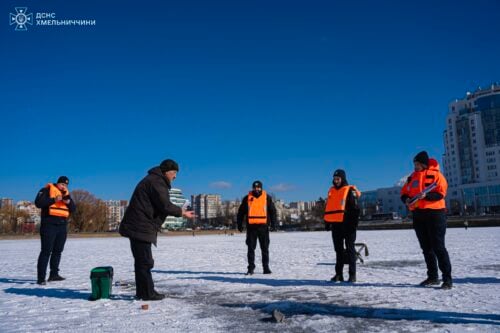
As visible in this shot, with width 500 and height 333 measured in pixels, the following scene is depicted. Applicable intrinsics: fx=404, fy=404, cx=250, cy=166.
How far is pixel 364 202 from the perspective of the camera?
14388 centimetres

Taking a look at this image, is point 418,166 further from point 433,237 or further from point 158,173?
point 158,173

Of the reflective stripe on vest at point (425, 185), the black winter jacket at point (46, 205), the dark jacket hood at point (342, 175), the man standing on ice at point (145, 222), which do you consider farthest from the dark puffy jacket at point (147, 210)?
the reflective stripe on vest at point (425, 185)

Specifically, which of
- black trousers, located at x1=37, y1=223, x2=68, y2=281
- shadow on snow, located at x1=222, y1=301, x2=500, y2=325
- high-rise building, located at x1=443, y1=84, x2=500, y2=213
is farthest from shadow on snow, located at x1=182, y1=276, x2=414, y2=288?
high-rise building, located at x1=443, y1=84, x2=500, y2=213

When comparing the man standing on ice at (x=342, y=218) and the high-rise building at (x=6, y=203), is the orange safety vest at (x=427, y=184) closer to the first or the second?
the man standing on ice at (x=342, y=218)

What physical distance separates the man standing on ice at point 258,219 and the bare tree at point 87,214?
7539 centimetres

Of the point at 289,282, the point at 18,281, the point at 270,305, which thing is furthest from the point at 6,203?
the point at 270,305

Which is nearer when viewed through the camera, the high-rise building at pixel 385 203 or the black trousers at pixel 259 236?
the black trousers at pixel 259 236

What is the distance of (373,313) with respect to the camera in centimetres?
498

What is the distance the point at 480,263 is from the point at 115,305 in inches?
328

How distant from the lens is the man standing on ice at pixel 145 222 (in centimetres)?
630

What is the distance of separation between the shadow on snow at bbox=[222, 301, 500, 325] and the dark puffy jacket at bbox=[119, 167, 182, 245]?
66.3 inches

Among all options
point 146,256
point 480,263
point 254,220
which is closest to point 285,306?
point 146,256

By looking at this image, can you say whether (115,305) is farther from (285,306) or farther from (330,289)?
(330,289)

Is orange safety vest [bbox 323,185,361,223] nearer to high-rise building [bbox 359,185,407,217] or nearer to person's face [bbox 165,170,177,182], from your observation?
person's face [bbox 165,170,177,182]
